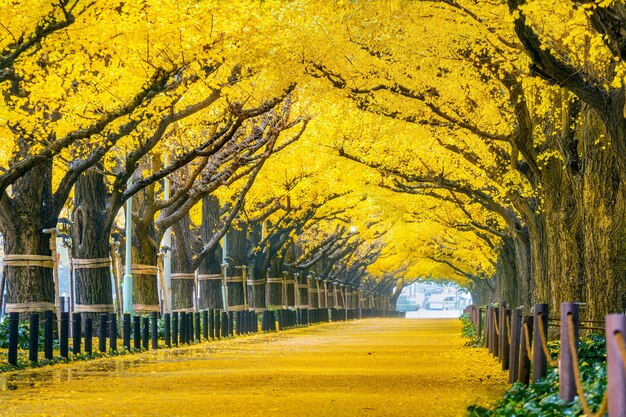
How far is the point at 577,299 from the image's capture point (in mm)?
25156

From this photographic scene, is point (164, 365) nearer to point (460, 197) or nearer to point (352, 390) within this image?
point (352, 390)

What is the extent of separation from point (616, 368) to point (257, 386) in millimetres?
9358

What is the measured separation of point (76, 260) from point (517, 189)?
11.9m

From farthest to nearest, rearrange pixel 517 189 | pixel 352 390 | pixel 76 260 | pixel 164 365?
pixel 517 189 → pixel 76 260 → pixel 164 365 → pixel 352 390

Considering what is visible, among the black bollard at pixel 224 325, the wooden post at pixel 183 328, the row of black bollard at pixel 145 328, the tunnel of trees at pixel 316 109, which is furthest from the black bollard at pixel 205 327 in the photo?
the wooden post at pixel 183 328

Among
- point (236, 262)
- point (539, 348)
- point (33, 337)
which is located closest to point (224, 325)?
point (236, 262)

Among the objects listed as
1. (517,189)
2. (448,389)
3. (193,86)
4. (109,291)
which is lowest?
(448,389)

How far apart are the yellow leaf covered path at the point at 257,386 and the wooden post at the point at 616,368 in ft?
16.5

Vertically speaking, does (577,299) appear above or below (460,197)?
below

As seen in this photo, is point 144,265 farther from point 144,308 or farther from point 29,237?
point 29,237

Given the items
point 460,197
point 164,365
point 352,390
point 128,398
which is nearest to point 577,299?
point 164,365

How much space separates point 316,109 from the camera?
3503 centimetres

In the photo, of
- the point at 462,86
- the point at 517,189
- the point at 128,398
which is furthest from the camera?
the point at 517,189

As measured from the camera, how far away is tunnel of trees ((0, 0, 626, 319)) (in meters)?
18.9
